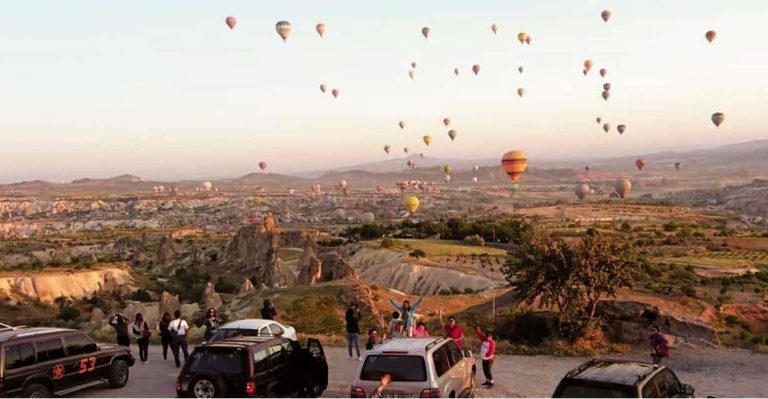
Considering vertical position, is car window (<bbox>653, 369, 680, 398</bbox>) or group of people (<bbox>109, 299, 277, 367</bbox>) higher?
car window (<bbox>653, 369, 680, 398</bbox>)

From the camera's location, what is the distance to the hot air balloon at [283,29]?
2667 inches

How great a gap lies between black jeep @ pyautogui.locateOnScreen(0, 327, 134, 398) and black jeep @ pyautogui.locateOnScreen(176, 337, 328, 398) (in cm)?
304

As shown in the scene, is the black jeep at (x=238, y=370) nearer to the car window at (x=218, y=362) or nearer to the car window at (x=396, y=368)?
the car window at (x=218, y=362)

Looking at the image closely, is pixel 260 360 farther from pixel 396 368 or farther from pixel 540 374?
pixel 540 374

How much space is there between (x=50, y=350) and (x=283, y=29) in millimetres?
56800

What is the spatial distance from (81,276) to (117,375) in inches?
2383

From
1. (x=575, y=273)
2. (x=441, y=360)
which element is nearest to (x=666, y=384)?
(x=441, y=360)

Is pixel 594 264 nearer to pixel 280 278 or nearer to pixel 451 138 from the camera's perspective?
pixel 280 278

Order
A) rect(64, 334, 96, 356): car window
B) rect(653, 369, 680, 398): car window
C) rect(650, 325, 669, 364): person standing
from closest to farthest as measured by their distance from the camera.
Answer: rect(653, 369, 680, 398): car window → rect(64, 334, 96, 356): car window → rect(650, 325, 669, 364): person standing

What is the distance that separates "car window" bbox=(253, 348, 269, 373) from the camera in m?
13.3

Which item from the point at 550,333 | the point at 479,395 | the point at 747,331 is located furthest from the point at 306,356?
the point at 747,331

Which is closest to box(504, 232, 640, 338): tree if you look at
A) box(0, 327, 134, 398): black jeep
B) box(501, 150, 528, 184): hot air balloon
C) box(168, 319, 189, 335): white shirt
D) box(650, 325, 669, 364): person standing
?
box(650, 325, 669, 364): person standing

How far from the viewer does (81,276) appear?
235 ft

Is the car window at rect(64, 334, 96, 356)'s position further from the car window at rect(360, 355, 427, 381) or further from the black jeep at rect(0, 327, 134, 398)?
the car window at rect(360, 355, 427, 381)
